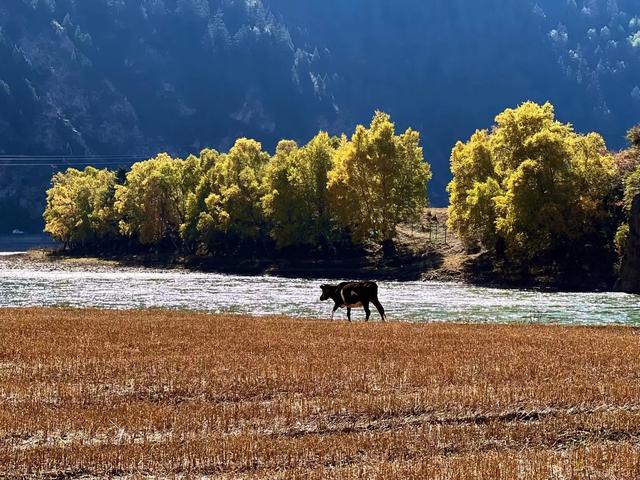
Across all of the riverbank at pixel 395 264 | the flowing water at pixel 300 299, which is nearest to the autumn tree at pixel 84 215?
the riverbank at pixel 395 264

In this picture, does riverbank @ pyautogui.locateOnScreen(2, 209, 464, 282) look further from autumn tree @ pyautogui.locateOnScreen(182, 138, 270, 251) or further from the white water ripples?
the white water ripples

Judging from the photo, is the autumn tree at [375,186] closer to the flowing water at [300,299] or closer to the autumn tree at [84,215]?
the flowing water at [300,299]

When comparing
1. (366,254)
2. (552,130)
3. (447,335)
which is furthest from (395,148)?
(447,335)

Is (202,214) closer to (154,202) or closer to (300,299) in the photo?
(154,202)

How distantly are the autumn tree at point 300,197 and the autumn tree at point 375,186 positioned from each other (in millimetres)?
5241

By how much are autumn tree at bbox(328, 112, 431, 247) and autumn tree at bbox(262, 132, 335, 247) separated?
5241 mm

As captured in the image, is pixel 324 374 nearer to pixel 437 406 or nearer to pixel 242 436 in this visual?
pixel 437 406

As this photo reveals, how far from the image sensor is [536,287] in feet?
247

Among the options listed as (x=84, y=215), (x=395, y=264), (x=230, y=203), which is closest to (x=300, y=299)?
(x=395, y=264)

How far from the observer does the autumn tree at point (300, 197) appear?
103188 mm

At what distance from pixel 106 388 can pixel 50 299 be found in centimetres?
3965

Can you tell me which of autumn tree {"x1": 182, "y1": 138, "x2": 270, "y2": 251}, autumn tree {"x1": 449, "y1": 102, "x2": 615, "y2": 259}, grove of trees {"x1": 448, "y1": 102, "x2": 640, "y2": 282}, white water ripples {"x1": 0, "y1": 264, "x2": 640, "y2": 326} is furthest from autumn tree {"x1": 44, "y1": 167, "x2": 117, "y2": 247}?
grove of trees {"x1": 448, "y1": 102, "x2": 640, "y2": 282}

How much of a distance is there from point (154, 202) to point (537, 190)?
6404 cm

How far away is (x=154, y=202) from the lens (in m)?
122
